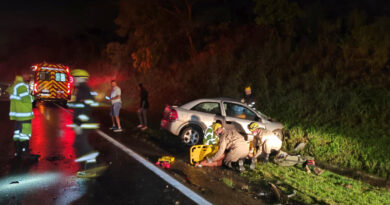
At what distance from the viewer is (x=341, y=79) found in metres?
12.1

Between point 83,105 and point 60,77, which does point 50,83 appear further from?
point 83,105

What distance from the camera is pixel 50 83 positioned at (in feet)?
61.9

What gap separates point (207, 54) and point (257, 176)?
13.6 m

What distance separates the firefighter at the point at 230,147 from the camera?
283 inches

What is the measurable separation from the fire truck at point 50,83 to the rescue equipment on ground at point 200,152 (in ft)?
46.2

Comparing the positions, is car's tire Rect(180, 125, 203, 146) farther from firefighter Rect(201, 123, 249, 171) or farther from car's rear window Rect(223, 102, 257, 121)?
firefighter Rect(201, 123, 249, 171)

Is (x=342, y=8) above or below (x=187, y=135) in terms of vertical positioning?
above

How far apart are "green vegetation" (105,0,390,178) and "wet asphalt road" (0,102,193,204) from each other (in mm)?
4975

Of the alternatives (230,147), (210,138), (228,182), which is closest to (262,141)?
(230,147)

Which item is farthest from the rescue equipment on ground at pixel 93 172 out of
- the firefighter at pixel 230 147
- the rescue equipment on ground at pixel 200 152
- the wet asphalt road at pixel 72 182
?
the firefighter at pixel 230 147

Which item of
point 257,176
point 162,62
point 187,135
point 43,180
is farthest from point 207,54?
point 43,180

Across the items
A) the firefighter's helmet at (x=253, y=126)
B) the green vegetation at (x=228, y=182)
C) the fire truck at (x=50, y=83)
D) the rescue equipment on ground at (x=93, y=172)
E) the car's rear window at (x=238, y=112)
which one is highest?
the fire truck at (x=50, y=83)

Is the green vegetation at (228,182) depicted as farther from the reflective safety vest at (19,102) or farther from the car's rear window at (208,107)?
the reflective safety vest at (19,102)

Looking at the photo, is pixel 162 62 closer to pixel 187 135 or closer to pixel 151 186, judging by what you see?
pixel 187 135
